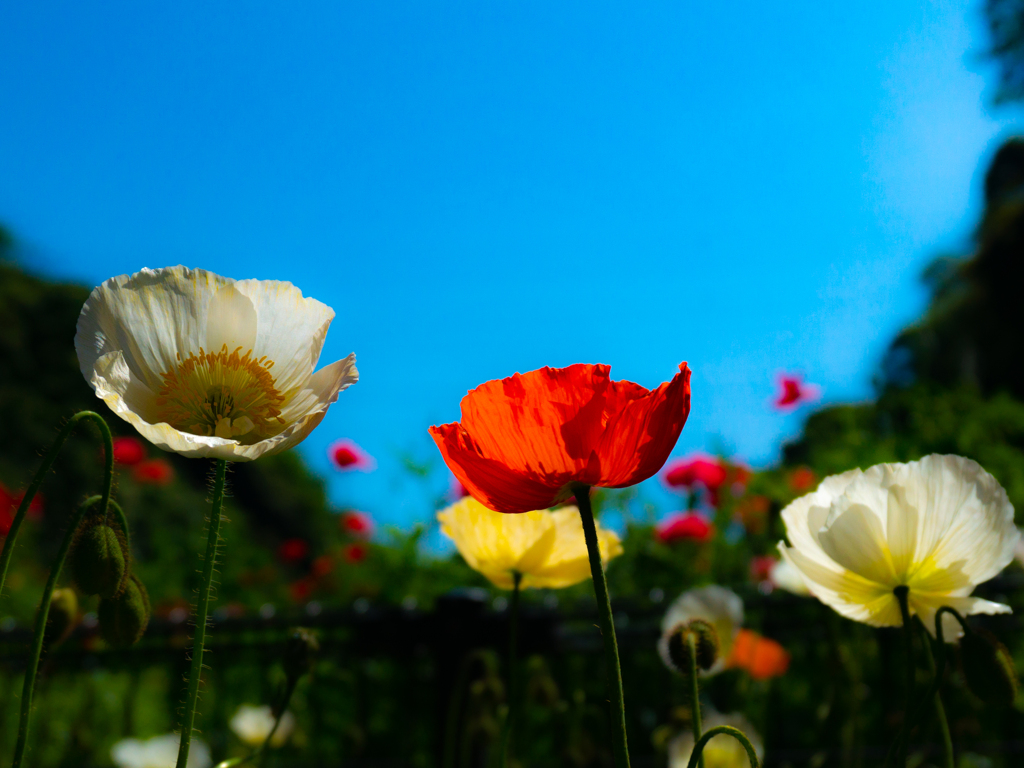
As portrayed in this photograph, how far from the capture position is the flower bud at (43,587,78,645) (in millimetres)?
647

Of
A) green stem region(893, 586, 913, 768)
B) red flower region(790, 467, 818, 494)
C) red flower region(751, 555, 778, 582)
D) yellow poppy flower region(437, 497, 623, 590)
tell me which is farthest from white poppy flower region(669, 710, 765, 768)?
red flower region(790, 467, 818, 494)

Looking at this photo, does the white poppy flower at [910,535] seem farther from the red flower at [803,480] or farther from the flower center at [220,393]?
the red flower at [803,480]

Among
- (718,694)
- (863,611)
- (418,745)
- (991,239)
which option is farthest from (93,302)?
(991,239)

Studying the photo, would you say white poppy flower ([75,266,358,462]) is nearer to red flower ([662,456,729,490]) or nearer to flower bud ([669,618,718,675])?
flower bud ([669,618,718,675])

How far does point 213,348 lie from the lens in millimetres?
520

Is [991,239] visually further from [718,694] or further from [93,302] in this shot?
[93,302]

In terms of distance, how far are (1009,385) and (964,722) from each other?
1069cm

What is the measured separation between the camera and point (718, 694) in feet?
6.28

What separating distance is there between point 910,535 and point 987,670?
94mm

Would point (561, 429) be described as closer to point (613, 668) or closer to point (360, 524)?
point (613, 668)

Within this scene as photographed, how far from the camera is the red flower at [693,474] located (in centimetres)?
295

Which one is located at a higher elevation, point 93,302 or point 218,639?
point 218,639

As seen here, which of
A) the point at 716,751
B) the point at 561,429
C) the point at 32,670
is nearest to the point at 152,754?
the point at 716,751

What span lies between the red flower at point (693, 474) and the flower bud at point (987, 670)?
242 cm
